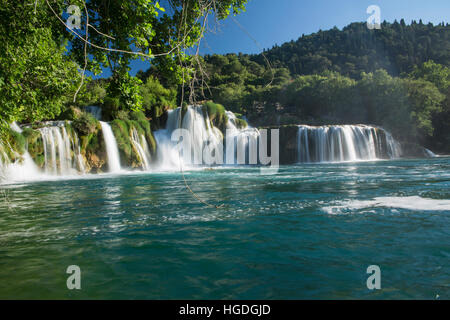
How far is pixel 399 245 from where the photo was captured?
4.65 m

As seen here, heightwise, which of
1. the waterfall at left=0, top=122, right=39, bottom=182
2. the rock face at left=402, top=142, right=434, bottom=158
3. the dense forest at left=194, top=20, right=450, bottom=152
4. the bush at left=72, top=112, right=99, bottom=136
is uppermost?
the dense forest at left=194, top=20, right=450, bottom=152

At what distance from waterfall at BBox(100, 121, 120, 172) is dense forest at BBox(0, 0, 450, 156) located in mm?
1853

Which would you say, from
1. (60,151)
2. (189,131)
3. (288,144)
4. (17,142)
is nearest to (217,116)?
(189,131)

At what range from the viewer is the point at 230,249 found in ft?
15.5

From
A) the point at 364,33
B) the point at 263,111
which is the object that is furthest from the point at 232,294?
the point at 364,33

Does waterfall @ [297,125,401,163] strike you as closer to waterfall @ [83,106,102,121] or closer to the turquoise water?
waterfall @ [83,106,102,121]

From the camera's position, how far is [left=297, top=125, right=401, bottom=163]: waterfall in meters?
34.5

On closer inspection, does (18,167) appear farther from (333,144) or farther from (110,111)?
(333,144)

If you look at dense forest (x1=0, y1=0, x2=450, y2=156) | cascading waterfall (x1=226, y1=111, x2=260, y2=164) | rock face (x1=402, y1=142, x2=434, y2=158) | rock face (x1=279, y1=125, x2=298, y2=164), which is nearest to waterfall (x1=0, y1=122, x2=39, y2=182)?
dense forest (x1=0, y1=0, x2=450, y2=156)

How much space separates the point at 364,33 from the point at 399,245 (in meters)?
138

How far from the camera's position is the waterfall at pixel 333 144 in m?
34.5

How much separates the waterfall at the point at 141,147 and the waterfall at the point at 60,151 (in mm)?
4828

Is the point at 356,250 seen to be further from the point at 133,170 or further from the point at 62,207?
the point at 133,170

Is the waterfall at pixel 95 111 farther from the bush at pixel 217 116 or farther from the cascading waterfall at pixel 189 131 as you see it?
the bush at pixel 217 116
